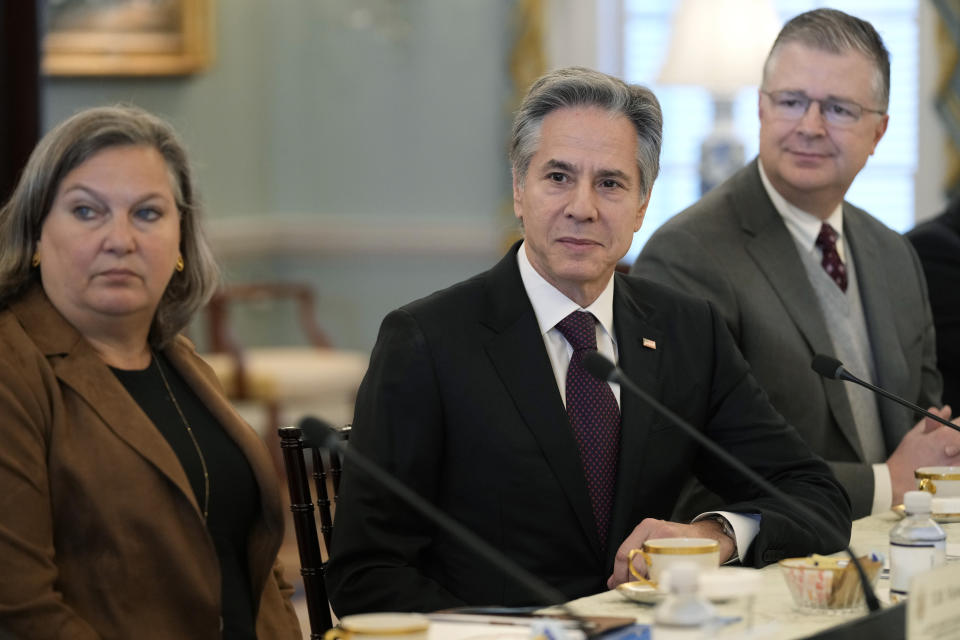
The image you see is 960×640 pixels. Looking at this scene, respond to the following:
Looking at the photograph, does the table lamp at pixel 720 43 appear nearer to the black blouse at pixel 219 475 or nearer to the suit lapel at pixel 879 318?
the suit lapel at pixel 879 318

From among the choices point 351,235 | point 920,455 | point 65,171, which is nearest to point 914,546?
point 920,455

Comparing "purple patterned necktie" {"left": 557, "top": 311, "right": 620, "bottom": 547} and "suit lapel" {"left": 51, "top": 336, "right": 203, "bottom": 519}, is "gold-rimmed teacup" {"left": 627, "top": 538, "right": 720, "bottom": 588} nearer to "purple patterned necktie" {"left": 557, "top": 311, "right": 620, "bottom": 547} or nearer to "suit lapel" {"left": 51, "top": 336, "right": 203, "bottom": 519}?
"purple patterned necktie" {"left": 557, "top": 311, "right": 620, "bottom": 547}

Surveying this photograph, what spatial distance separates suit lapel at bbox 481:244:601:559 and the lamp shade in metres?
2.92

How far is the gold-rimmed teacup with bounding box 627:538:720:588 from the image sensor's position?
1811 millimetres

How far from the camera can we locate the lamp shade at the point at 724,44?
4.91 metres

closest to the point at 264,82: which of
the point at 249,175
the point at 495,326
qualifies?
the point at 249,175

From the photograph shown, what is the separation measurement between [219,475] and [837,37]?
4.88 feet

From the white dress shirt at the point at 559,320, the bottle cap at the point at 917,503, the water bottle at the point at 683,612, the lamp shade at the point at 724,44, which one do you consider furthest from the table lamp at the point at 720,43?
the water bottle at the point at 683,612

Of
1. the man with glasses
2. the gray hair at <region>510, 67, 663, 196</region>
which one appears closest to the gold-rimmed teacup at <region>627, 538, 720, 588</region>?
the gray hair at <region>510, 67, 663, 196</region>

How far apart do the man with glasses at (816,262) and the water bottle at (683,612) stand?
50.4 inches

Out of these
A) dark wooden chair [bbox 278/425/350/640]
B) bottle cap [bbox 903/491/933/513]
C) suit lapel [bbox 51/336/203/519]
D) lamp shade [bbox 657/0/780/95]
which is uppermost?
lamp shade [bbox 657/0/780/95]

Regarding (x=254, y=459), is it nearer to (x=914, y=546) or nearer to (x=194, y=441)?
(x=194, y=441)

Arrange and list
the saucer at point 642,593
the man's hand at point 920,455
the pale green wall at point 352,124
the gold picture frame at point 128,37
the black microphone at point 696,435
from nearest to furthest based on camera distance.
Result: 1. the black microphone at point 696,435
2. the saucer at point 642,593
3. the man's hand at point 920,455
4. the gold picture frame at point 128,37
5. the pale green wall at point 352,124

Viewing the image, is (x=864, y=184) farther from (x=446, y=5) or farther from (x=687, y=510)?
(x=687, y=510)
